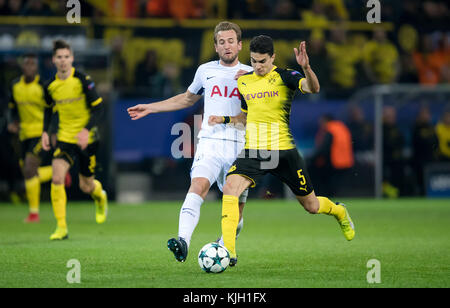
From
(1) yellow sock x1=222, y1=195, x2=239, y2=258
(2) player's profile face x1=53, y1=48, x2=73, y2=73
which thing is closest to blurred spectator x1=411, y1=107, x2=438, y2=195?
(2) player's profile face x1=53, y1=48, x2=73, y2=73

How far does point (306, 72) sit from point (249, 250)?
2.91m

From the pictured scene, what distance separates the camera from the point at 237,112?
8.77m

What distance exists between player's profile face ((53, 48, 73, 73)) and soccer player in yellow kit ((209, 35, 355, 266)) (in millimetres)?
3575

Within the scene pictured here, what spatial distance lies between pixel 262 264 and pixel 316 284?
1464mm

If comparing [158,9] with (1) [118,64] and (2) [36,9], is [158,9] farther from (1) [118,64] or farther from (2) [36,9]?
(2) [36,9]

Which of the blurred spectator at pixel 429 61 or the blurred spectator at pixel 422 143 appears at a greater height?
the blurred spectator at pixel 429 61

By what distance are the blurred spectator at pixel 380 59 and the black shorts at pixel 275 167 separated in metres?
12.9

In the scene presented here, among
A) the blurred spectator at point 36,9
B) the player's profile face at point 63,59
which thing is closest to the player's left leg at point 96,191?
the player's profile face at point 63,59

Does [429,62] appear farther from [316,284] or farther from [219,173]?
[316,284]

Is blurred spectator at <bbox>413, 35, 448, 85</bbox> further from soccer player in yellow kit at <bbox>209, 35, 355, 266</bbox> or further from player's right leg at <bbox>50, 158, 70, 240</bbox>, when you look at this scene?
soccer player in yellow kit at <bbox>209, 35, 355, 266</bbox>

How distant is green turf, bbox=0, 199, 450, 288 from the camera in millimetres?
7527

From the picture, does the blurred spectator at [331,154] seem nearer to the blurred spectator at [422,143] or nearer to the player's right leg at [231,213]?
the blurred spectator at [422,143]

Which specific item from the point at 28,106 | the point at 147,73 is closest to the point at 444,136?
the point at 147,73

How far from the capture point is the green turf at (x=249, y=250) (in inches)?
296
